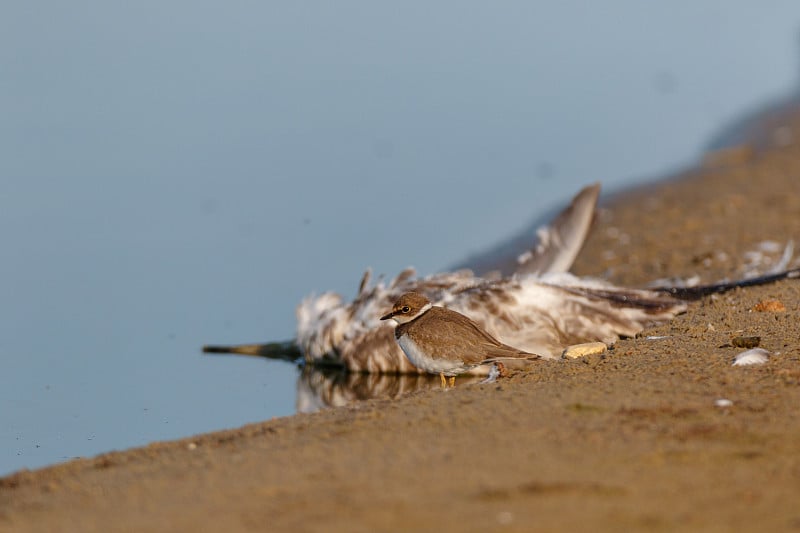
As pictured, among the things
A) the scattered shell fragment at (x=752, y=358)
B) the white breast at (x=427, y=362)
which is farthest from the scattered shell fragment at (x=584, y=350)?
the scattered shell fragment at (x=752, y=358)

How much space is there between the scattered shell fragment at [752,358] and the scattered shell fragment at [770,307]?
1346 mm

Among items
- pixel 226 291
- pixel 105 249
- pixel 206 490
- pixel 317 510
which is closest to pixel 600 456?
pixel 317 510

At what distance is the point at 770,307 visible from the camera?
620cm

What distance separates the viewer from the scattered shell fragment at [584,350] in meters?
5.65

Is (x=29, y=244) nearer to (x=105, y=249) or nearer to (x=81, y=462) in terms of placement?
(x=105, y=249)

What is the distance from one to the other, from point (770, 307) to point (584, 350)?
1180 millimetres

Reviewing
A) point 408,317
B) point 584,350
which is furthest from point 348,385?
point 584,350

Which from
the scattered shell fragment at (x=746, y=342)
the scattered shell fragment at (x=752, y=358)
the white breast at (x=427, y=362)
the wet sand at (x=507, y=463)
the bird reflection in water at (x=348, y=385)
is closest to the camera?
the wet sand at (x=507, y=463)

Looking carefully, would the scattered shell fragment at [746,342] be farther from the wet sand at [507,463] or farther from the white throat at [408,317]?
the white throat at [408,317]

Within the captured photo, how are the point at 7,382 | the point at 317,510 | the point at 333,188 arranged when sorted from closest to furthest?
the point at 317,510 < the point at 7,382 < the point at 333,188

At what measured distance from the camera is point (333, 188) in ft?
39.7

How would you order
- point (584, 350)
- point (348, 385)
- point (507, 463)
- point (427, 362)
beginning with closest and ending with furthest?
point (507, 463) < point (427, 362) < point (584, 350) < point (348, 385)

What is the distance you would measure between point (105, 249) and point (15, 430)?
431 centimetres

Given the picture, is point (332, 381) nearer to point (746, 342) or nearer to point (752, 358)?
point (746, 342)
